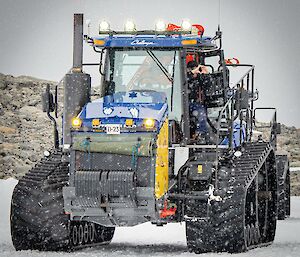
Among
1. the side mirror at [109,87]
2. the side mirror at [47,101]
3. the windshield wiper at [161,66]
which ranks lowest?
the side mirror at [47,101]

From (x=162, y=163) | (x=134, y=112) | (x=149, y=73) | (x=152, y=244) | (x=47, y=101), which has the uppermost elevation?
(x=149, y=73)

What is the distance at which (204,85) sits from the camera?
15.2 meters

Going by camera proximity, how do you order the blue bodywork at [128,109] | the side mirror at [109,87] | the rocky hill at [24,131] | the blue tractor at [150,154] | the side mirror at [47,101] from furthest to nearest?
the rocky hill at [24,131] < the side mirror at [109,87] < the side mirror at [47,101] < the blue bodywork at [128,109] < the blue tractor at [150,154]

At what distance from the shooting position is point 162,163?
45.2 ft

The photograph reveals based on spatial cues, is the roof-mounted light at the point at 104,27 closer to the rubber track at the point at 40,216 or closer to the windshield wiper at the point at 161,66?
the windshield wiper at the point at 161,66

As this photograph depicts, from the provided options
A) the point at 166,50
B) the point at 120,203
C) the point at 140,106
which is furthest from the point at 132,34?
the point at 120,203

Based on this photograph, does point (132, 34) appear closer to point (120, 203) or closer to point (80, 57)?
point (80, 57)

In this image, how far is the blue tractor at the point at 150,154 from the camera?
13.4 meters

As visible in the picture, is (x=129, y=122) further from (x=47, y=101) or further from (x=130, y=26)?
(x=130, y=26)

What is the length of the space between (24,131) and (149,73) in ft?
104

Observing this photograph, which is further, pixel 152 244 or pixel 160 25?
pixel 152 244

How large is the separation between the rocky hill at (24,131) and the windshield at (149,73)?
19404mm

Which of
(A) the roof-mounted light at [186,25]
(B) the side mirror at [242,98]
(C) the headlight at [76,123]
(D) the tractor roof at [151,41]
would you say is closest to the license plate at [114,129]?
(C) the headlight at [76,123]

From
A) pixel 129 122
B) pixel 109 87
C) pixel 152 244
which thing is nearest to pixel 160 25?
pixel 109 87
